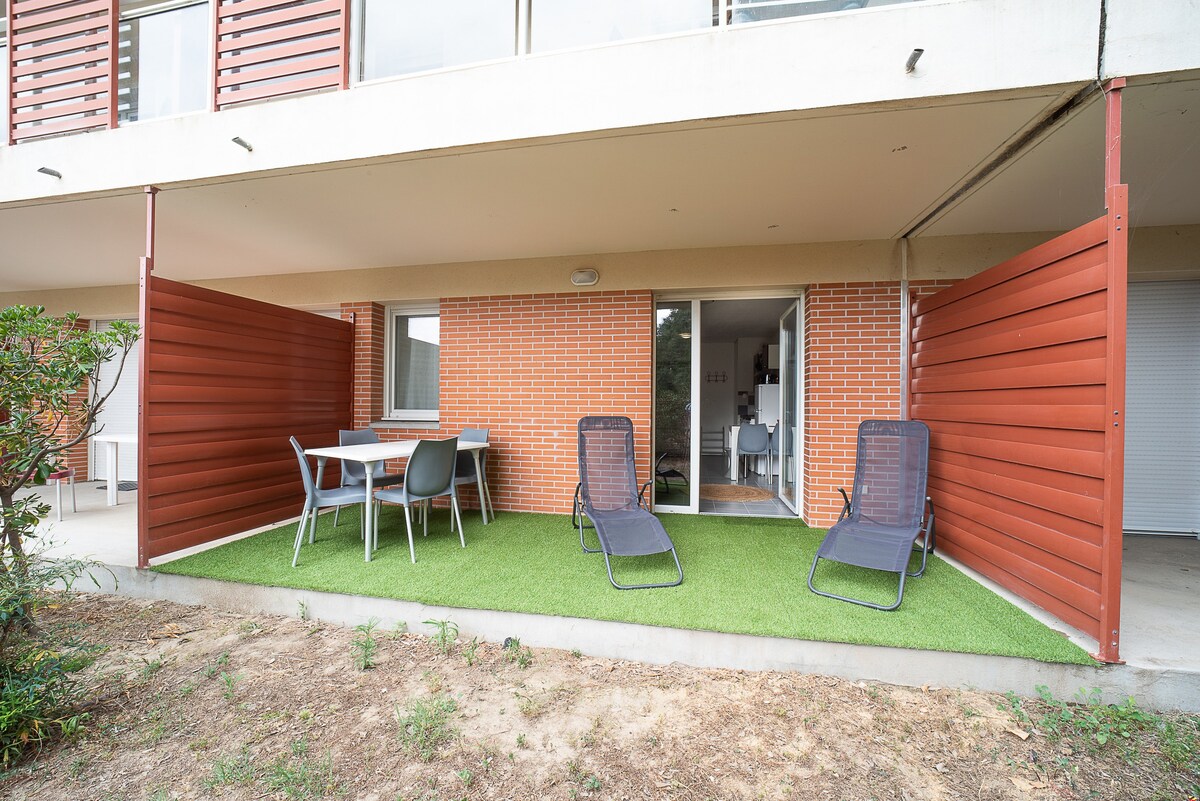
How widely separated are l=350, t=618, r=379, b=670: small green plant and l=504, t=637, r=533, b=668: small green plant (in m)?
0.71

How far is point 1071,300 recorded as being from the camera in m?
2.36

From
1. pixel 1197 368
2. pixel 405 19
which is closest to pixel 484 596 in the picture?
pixel 405 19

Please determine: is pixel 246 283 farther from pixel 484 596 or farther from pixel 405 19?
pixel 484 596

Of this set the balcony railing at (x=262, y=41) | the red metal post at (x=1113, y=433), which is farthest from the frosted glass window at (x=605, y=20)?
the red metal post at (x=1113, y=433)

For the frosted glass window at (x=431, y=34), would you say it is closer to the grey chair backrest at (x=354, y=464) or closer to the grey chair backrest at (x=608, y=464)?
the grey chair backrest at (x=608, y=464)

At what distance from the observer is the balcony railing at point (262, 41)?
119 inches

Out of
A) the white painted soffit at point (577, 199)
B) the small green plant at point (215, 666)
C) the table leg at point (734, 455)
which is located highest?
the white painted soffit at point (577, 199)

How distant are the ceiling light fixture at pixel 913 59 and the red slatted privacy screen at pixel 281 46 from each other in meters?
3.45

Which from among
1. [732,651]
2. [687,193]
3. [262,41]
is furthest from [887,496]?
[262,41]

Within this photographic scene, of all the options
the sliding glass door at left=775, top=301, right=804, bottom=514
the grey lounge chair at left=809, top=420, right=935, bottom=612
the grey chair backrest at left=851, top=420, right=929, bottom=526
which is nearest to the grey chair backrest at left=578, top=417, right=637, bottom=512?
the grey lounge chair at left=809, top=420, right=935, bottom=612

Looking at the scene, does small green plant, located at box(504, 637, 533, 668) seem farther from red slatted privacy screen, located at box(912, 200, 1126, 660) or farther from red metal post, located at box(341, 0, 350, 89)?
red metal post, located at box(341, 0, 350, 89)

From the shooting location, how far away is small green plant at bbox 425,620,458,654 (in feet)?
8.58

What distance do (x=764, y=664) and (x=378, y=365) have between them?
5094 mm

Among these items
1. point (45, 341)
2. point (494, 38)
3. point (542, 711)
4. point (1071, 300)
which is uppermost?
point (494, 38)
